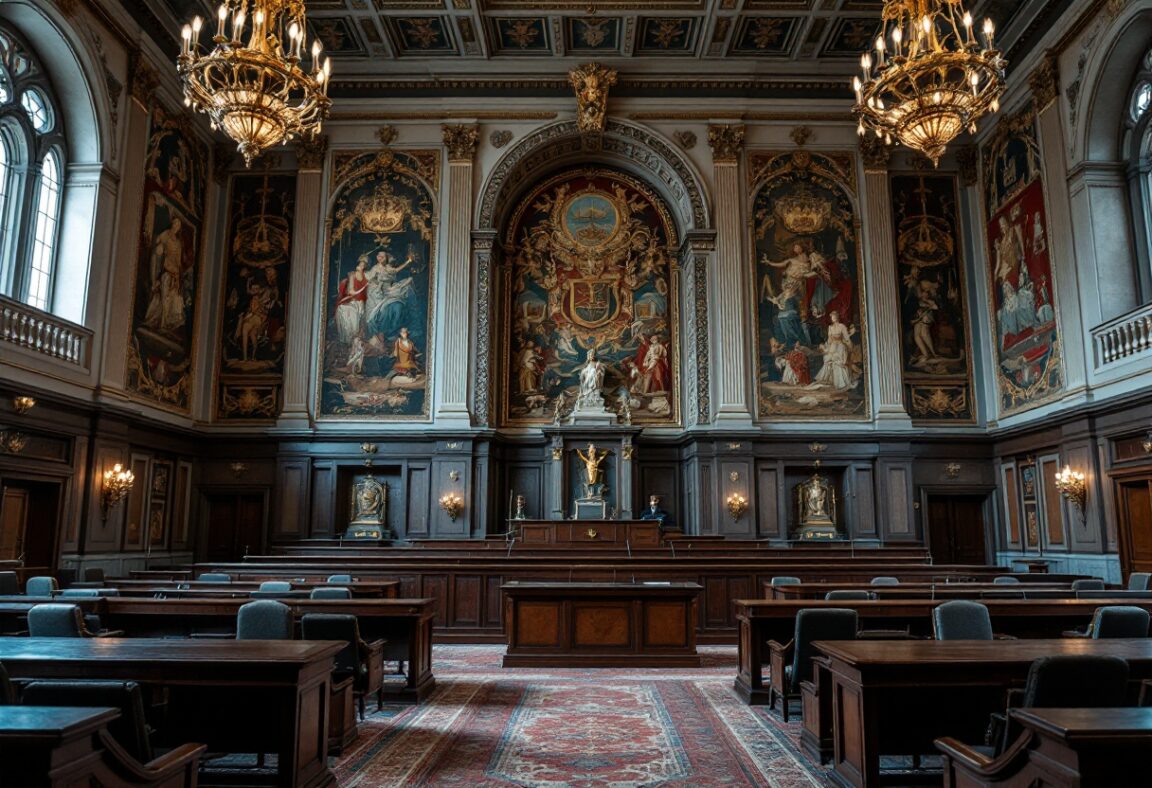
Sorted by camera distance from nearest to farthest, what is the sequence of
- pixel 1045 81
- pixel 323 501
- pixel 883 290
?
pixel 1045 81, pixel 323 501, pixel 883 290

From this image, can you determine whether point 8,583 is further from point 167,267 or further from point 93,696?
point 167,267

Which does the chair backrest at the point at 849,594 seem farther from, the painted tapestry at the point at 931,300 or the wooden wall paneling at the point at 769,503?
the painted tapestry at the point at 931,300

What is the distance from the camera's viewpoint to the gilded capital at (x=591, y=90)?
66.3 feet

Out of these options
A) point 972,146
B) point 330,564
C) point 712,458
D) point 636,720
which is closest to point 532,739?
point 636,720

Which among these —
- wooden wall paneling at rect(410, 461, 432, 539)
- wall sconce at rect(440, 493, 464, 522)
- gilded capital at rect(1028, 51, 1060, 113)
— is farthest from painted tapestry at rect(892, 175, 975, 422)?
wooden wall paneling at rect(410, 461, 432, 539)

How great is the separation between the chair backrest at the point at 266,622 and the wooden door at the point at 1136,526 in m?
13.1

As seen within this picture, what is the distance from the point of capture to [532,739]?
6.74 meters

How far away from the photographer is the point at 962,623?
6.60m

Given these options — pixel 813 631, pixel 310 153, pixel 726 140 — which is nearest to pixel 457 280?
pixel 310 153

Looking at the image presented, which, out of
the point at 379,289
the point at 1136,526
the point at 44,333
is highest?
the point at 379,289

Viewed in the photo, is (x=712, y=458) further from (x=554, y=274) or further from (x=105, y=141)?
(x=105, y=141)

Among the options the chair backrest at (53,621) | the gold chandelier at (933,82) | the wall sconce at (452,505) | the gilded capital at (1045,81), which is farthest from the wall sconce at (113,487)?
the gilded capital at (1045,81)

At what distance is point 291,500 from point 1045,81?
59.3 feet

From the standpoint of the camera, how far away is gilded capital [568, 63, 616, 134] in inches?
796
